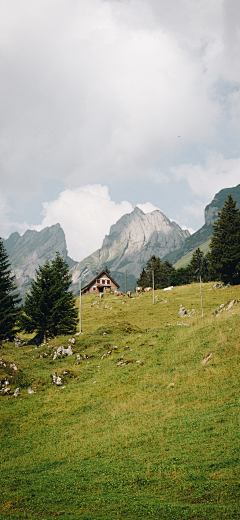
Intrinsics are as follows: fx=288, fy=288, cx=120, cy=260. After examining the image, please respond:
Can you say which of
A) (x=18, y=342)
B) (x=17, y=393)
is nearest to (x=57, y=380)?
(x=17, y=393)

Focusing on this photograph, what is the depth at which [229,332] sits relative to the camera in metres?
23.9

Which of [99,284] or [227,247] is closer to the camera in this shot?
[227,247]

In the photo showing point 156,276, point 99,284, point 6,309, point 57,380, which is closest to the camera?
point 57,380

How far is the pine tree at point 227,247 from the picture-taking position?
68.2 m

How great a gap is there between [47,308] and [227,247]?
44.8 metres

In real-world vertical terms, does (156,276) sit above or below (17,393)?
above

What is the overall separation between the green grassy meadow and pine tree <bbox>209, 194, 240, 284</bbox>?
3737 cm

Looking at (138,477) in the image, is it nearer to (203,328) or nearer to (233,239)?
(203,328)

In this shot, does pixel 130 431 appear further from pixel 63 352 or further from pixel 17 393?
pixel 63 352

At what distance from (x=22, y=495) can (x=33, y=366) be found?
71.8 feet

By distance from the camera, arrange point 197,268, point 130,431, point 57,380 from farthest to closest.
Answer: point 197,268 → point 57,380 → point 130,431

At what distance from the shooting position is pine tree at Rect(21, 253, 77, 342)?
45.7m

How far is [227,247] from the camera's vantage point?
6900cm

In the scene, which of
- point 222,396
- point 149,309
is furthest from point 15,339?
point 222,396
